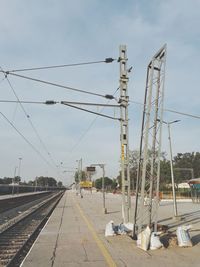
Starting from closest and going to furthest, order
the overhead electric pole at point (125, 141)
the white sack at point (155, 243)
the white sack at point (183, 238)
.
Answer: the white sack at point (155, 243) < the white sack at point (183, 238) < the overhead electric pole at point (125, 141)

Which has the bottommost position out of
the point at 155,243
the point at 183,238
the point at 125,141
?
the point at 155,243

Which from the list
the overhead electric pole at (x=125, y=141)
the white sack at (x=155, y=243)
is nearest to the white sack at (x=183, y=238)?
the white sack at (x=155, y=243)

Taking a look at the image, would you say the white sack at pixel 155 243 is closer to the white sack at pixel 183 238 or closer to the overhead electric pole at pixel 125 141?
the white sack at pixel 183 238

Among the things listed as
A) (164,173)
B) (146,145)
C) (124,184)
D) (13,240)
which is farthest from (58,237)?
(164,173)

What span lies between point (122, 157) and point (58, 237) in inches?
163

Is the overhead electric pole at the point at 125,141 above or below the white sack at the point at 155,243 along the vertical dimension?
above

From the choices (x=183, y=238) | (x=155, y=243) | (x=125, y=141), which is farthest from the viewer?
(x=125, y=141)

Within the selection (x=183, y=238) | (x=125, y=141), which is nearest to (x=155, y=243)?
(x=183, y=238)

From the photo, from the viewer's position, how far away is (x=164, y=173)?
9644cm

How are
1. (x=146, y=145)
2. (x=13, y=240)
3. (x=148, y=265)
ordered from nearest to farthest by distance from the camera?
(x=148, y=265) < (x=146, y=145) < (x=13, y=240)

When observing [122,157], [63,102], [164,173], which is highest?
[164,173]

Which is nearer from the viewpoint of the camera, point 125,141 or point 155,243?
point 155,243

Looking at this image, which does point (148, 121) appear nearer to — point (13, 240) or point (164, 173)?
point (13, 240)

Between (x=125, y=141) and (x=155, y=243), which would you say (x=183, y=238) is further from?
(x=125, y=141)
